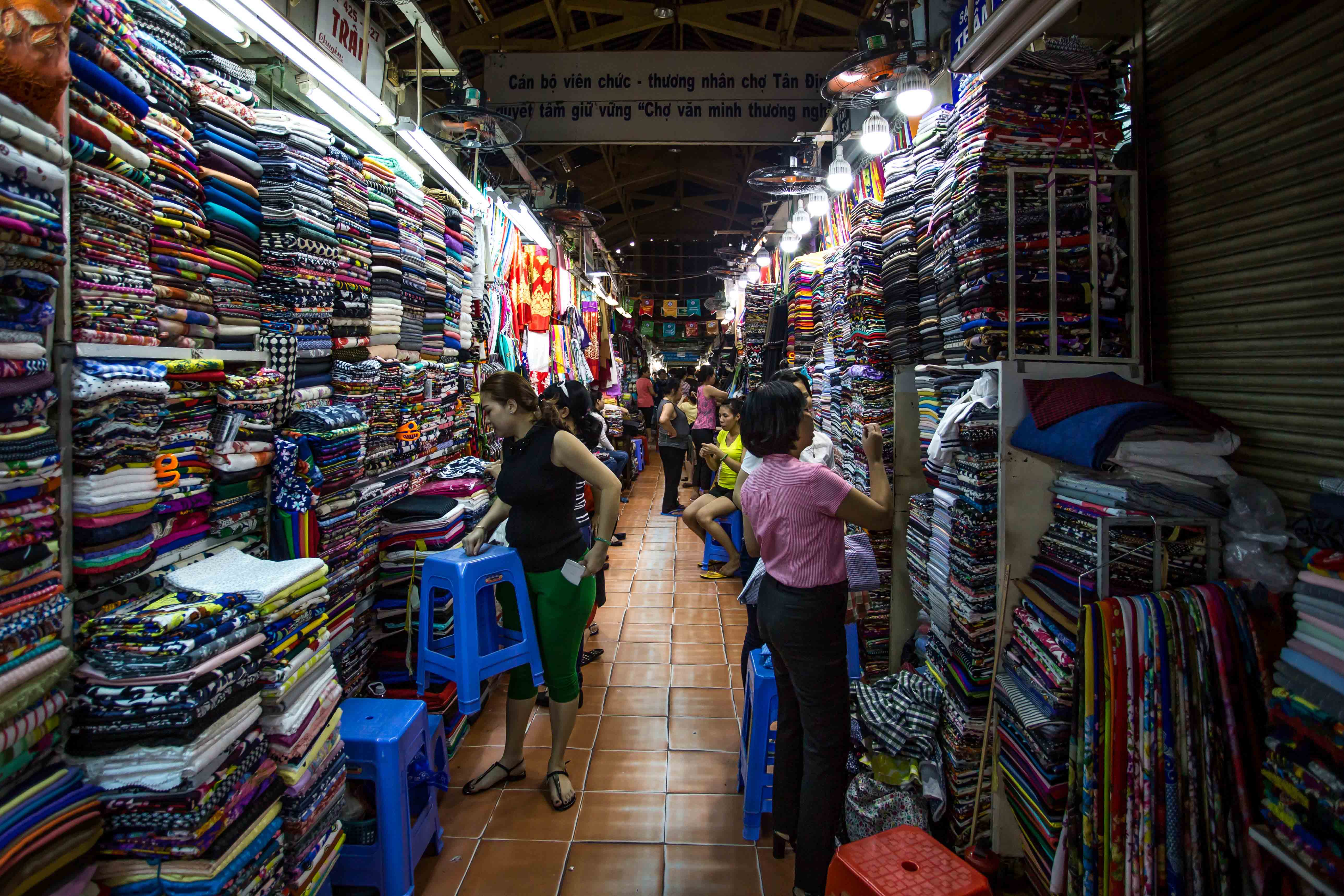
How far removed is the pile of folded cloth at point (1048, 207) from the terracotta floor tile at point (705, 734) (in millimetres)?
2089

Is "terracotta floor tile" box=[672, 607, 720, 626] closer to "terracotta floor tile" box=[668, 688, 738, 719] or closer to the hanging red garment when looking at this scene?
"terracotta floor tile" box=[668, 688, 738, 719]

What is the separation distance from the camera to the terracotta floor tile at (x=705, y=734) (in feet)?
10.8

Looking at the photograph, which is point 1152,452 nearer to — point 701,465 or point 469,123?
point 469,123

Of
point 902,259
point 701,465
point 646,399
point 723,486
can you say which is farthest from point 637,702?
point 646,399

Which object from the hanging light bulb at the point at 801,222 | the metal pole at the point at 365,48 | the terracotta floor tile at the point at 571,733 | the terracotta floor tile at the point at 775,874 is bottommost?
the terracotta floor tile at the point at 775,874

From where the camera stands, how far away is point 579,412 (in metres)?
4.31

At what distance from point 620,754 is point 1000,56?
2.99 meters

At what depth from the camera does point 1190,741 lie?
1.71 metres

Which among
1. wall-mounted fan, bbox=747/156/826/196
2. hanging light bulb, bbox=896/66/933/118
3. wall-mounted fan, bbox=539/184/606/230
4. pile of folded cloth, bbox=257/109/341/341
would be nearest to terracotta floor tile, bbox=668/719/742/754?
pile of folded cloth, bbox=257/109/341/341

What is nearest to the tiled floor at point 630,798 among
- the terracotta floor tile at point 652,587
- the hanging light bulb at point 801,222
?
the terracotta floor tile at point 652,587

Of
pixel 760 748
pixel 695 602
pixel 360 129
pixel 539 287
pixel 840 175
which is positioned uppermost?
pixel 840 175

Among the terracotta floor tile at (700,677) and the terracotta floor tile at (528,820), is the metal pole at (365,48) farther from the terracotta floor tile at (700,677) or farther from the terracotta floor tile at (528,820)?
the terracotta floor tile at (700,677)

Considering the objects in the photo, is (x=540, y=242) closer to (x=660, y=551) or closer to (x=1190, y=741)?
(x=660, y=551)

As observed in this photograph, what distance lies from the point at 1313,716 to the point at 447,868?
2471 mm
